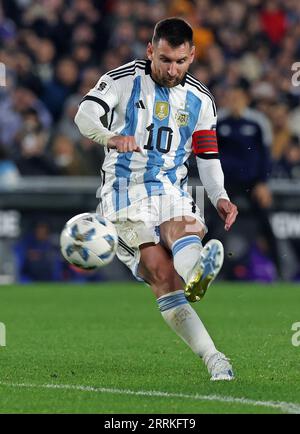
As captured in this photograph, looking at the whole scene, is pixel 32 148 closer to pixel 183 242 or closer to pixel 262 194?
pixel 262 194

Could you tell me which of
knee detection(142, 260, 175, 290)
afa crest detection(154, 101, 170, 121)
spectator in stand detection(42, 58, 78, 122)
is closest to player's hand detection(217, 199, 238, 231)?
knee detection(142, 260, 175, 290)

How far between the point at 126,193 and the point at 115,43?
1003 cm

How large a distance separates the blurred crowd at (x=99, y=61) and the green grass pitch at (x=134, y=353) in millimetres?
2076

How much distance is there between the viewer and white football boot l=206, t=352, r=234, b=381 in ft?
22.1

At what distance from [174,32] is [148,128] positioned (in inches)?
24.7

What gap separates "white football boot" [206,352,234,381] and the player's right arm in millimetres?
1295

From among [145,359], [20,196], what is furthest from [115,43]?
[145,359]

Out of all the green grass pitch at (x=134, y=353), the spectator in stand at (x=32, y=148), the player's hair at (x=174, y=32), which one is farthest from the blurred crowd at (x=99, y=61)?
the player's hair at (x=174, y=32)

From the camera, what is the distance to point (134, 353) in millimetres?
8273

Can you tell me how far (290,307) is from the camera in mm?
11438

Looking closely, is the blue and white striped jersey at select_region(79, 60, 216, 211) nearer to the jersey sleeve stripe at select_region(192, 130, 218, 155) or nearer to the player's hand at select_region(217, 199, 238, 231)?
the jersey sleeve stripe at select_region(192, 130, 218, 155)

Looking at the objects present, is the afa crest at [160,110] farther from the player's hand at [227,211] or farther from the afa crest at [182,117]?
the player's hand at [227,211]

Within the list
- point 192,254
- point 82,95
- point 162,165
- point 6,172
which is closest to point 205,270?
point 192,254
